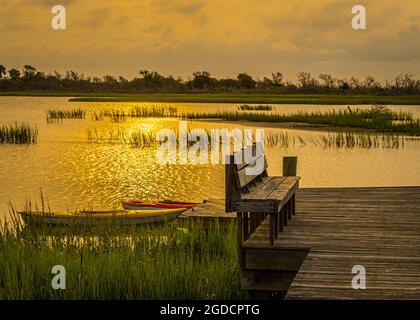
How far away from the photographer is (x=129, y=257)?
9211 mm

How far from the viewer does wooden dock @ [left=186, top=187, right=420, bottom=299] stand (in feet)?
21.5

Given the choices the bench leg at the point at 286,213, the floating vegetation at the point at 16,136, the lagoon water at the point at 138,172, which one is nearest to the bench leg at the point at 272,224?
the bench leg at the point at 286,213

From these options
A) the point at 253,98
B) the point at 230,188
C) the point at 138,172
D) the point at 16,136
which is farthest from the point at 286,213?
the point at 253,98

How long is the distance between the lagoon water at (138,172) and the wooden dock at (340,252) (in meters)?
9.33

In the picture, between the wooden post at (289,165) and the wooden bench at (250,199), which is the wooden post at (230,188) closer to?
the wooden bench at (250,199)

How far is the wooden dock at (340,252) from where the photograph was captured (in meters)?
6.56

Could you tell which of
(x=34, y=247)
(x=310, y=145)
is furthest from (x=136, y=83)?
(x=34, y=247)

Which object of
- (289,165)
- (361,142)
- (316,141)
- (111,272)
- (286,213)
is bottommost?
(316,141)

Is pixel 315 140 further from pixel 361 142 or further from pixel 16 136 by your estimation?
pixel 16 136

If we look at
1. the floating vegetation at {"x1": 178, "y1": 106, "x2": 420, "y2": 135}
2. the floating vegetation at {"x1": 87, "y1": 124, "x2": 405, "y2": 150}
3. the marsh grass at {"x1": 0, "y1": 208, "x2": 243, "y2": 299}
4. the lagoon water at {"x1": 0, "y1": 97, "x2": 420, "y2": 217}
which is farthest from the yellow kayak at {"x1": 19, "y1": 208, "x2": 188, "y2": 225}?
the floating vegetation at {"x1": 178, "y1": 106, "x2": 420, "y2": 135}

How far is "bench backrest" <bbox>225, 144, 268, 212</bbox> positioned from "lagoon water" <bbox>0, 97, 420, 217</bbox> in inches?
372

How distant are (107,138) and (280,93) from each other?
7330 cm

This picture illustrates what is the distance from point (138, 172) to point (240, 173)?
18.8 m

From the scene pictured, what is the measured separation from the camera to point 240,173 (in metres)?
7.98
